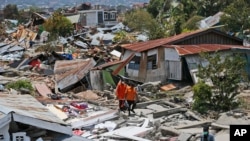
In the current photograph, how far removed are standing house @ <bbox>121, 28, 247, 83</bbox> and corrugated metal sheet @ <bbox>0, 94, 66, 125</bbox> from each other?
11632 millimetres

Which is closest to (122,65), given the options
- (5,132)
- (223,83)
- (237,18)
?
(223,83)

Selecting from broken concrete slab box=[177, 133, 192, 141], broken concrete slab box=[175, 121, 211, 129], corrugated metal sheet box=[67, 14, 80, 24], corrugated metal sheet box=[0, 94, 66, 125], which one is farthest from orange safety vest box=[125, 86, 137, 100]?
corrugated metal sheet box=[67, 14, 80, 24]

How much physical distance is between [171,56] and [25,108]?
44.2 feet

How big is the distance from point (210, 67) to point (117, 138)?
5432mm

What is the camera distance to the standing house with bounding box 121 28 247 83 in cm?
1995

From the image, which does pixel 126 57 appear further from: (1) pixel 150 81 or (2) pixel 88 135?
(2) pixel 88 135

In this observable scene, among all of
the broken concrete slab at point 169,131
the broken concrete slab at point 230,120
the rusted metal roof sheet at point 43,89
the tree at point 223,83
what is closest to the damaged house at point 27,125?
the broken concrete slab at point 169,131

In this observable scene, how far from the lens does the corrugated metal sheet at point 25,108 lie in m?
6.93

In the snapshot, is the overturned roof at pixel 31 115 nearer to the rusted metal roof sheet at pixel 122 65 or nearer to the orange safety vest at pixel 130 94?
the orange safety vest at pixel 130 94

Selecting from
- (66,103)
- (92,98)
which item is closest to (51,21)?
(92,98)

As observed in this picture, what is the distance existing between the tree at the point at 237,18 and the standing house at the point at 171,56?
6396 millimetres

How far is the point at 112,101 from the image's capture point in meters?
16.4

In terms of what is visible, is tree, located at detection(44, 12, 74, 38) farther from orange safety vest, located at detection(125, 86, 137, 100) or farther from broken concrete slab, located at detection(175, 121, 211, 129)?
broken concrete slab, located at detection(175, 121, 211, 129)

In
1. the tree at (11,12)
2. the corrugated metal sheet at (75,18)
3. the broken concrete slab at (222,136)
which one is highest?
the tree at (11,12)
